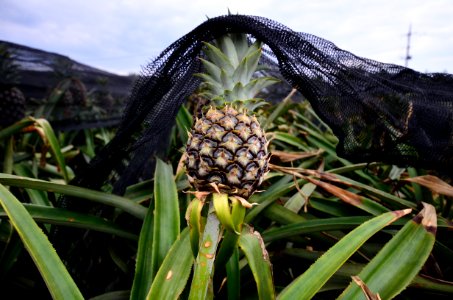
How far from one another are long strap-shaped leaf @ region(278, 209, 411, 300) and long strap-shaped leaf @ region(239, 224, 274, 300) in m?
0.04

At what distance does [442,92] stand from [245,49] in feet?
2.17

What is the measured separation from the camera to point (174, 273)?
0.87 m

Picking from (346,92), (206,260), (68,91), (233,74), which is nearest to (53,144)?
(233,74)

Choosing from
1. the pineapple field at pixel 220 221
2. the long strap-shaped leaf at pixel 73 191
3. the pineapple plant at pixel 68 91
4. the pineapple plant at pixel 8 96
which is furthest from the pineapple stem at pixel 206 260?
the pineapple plant at pixel 68 91

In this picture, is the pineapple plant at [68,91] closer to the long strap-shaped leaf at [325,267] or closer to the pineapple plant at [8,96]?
the pineapple plant at [8,96]

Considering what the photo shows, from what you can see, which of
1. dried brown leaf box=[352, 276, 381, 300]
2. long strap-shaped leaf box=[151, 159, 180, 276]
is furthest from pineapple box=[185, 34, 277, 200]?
dried brown leaf box=[352, 276, 381, 300]

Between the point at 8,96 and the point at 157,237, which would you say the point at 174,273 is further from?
the point at 8,96

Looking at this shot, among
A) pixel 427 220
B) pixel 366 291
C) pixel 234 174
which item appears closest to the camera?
pixel 366 291

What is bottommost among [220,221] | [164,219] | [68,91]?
[164,219]

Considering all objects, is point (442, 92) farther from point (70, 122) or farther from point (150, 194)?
point (70, 122)

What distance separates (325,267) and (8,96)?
9.64ft

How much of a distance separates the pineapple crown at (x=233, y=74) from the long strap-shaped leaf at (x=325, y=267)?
1.37ft

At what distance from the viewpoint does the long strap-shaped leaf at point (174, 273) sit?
0.82 meters

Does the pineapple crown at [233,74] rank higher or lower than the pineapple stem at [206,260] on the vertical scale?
higher
